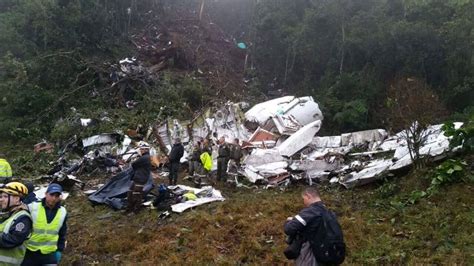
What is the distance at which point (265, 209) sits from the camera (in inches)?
300

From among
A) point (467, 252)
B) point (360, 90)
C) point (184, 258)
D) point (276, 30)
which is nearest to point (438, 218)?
point (467, 252)

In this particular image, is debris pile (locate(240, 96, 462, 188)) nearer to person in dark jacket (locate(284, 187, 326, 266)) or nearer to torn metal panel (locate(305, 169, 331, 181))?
torn metal panel (locate(305, 169, 331, 181))

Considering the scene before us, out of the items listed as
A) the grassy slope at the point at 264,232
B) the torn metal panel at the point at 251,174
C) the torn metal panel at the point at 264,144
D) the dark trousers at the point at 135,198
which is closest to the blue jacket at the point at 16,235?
the grassy slope at the point at 264,232

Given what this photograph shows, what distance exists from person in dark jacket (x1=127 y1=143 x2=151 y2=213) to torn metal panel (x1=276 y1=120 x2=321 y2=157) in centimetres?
471

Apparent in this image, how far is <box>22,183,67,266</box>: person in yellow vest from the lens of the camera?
3498mm

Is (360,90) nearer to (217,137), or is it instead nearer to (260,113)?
(260,113)

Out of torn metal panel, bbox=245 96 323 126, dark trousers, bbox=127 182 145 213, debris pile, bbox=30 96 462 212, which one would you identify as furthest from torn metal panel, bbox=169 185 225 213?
torn metal panel, bbox=245 96 323 126

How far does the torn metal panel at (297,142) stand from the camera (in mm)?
11422

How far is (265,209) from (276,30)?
1516cm

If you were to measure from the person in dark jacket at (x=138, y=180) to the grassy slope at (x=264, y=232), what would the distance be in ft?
0.80

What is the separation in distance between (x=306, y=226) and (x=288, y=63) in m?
18.3

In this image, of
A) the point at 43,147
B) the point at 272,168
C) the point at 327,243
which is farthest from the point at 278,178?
the point at 43,147

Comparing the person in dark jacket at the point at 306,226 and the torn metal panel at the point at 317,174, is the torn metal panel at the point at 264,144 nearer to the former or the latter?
the torn metal panel at the point at 317,174

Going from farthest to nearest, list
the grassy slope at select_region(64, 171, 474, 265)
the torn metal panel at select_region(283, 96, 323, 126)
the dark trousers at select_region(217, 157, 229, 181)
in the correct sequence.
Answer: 1. the torn metal panel at select_region(283, 96, 323, 126)
2. the dark trousers at select_region(217, 157, 229, 181)
3. the grassy slope at select_region(64, 171, 474, 265)
